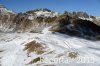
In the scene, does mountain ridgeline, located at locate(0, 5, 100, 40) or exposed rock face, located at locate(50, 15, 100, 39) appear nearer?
mountain ridgeline, located at locate(0, 5, 100, 40)

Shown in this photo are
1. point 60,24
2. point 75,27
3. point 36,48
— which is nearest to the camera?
point 36,48

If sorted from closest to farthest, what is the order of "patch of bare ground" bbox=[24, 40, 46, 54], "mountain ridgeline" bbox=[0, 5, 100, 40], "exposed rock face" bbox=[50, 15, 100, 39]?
"patch of bare ground" bbox=[24, 40, 46, 54], "mountain ridgeline" bbox=[0, 5, 100, 40], "exposed rock face" bbox=[50, 15, 100, 39]

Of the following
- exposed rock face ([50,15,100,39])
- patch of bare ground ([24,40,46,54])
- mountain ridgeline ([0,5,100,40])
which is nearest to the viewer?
patch of bare ground ([24,40,46,54])

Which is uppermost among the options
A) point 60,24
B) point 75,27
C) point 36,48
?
point 60,24

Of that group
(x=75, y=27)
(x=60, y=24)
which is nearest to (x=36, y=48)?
(x=75, y=27)

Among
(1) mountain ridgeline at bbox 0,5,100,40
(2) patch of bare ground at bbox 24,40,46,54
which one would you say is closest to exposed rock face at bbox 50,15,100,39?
(1) mountain ridgeline at bbox 0,5,100,40

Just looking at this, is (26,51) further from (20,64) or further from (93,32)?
(93,32)

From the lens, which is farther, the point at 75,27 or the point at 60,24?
the point at 60,24

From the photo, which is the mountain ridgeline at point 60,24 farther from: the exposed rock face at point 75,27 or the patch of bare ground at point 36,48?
the patch of bare ground at point 36,48

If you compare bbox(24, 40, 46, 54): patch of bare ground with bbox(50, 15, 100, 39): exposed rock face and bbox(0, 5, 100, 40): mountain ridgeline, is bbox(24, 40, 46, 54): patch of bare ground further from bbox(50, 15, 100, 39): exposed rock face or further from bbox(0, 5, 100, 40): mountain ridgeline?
bbox(50, 15, 100, 39): exposed rock face

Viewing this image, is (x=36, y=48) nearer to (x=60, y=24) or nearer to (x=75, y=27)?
(x=75, y=27)

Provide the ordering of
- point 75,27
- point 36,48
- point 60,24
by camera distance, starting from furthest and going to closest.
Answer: point 60,24 → point 75,27 → point 36,48

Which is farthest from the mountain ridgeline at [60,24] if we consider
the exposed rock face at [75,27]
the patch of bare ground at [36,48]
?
the patch of bare ground at [36,48]
